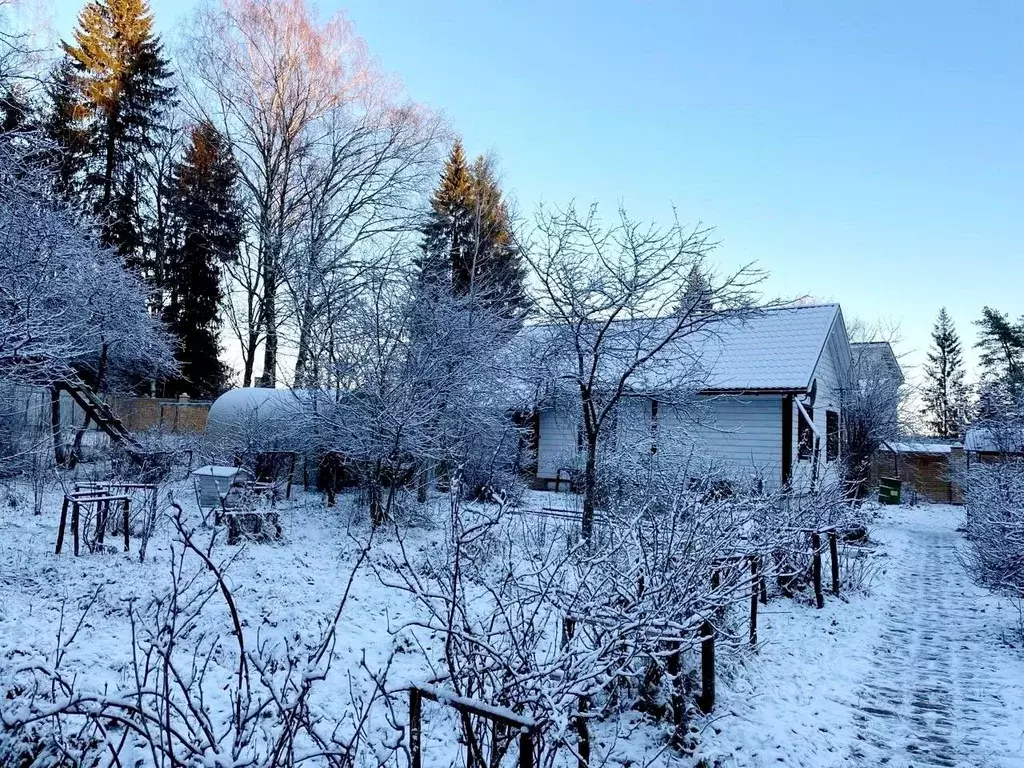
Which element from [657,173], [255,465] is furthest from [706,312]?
[255,465]

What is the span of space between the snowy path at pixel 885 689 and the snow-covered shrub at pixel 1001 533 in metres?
0.43

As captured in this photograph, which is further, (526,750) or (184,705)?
(184,705)

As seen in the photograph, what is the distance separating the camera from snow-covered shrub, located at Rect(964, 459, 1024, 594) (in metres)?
6.40

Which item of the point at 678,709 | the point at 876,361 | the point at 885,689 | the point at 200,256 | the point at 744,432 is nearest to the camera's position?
the point at 678,709

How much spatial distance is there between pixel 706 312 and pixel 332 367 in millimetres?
6449

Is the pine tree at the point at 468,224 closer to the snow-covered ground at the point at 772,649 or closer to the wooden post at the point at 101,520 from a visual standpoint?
the wooden post at the point at 101,520

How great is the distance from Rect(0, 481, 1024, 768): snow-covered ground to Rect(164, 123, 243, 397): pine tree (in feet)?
57.8

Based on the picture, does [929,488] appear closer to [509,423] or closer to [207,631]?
[509,423]

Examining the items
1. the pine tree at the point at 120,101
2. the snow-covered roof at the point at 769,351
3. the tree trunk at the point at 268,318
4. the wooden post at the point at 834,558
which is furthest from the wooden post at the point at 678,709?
the pine tree at the point at 120,101

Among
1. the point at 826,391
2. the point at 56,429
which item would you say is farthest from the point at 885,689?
the point at 56,429

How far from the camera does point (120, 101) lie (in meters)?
23.3

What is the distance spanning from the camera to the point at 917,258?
1564cm

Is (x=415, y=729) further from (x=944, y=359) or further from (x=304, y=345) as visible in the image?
(x=944, y=359)

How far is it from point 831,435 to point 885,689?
13380 mm
